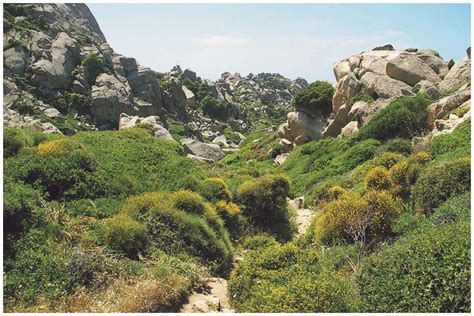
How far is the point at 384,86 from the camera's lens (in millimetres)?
38844

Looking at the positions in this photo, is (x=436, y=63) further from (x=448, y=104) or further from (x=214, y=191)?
(x=214, y=191)

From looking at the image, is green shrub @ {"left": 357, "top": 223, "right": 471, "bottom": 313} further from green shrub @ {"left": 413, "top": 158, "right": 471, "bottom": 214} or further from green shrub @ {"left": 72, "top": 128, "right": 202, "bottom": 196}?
green shrub @ {"left": 72, "top": 128, "right": 202, "bottom": 196}

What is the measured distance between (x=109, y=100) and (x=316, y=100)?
32.8 metres

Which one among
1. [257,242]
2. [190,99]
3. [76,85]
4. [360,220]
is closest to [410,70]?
[257,242]

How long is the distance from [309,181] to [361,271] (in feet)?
66.7

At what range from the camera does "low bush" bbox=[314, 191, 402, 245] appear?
1520 centimetres

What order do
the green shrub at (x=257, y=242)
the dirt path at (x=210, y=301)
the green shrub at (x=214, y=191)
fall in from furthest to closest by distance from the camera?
the green shrub at (x=214, y=191) → the green shrub at (x=257, y=242) → the dirt path at (x=210, y=301)

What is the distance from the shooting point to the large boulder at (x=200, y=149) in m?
43.1

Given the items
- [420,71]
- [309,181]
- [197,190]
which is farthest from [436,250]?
[420,71]

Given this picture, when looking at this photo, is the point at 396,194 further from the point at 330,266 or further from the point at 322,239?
the point at 330,266

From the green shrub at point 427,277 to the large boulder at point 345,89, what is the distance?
33.1m

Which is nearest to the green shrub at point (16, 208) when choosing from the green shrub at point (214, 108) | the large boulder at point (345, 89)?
the large boulder at point (345, 89)

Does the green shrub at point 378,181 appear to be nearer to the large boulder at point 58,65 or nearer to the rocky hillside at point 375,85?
the rocky hillside at point 375,85

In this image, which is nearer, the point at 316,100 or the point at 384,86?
the point at 384,86
